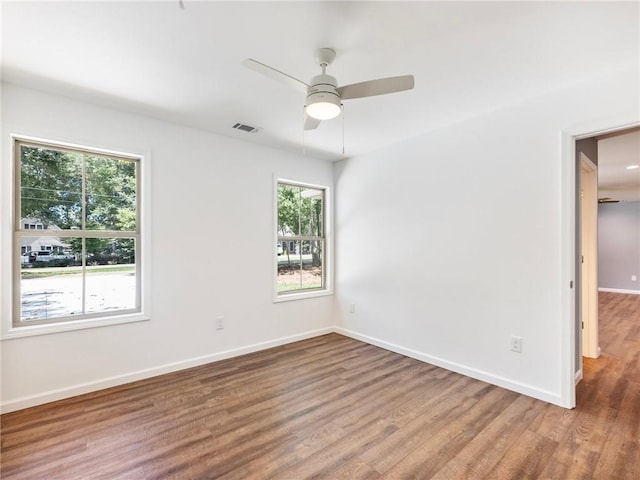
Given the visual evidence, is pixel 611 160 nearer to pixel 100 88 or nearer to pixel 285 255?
pixel 285 255

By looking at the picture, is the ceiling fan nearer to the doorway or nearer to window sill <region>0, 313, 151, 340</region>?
window sill <region>0, 313, 151, 340</region>

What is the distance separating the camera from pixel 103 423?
227cm

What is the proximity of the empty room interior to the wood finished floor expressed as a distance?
0.06ft

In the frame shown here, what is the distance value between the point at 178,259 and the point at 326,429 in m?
2.17

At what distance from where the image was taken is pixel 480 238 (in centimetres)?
301

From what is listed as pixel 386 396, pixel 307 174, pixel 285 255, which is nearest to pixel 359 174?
pixel 307 174

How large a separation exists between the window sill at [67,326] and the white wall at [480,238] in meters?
2.72

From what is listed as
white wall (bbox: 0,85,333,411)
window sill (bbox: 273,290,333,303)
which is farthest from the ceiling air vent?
window sill (bbox: 273,290,333,303)

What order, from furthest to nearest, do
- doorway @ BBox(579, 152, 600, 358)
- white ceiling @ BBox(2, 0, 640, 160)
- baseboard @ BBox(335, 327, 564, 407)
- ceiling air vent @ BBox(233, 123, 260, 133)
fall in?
doorway @ BBox(579, 152, 600, 358)
ceiling air vent @ BBox(233, 123, 260, 133)
baseboard @ BBox(335, 327, 564, 407)
white ceiling @ BBox(2, 0, 640, 160)

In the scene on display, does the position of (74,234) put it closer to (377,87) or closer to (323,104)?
(323,104)

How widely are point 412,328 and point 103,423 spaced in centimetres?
302

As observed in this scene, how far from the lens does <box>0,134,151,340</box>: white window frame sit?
7.95 ft

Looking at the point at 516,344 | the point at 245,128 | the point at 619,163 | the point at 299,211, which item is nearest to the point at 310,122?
the point at 245,128

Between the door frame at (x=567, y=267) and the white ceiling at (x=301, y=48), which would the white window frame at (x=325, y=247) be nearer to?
the white ceiling at (x=301, y=48)
